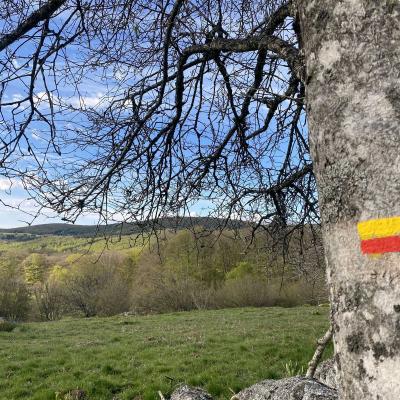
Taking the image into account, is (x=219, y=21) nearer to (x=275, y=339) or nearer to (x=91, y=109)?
(x=91, y=109)

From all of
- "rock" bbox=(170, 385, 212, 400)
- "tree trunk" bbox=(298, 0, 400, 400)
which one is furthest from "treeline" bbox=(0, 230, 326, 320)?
"tree trunk" bbox=(298, 0, 400, 400)

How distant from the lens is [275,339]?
13602 mm

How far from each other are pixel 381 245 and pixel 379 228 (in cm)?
3

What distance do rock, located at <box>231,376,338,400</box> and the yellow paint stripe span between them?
4.18ft

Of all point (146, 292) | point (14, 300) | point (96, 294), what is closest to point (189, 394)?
point (146, 292)

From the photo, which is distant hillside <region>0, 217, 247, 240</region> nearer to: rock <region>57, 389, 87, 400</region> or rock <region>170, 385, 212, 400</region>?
rock <region>170, 385, 212, 400</region>

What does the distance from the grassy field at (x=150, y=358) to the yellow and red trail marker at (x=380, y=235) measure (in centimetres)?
620

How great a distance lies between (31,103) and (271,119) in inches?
93.9

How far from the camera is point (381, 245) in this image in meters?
0.89

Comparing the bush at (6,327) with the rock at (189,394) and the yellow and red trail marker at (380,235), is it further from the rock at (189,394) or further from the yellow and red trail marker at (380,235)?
the yellow and red trail marker at (380,235)

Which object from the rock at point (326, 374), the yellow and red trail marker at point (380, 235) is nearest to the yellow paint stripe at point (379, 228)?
the yellow and red trail marker at point (380, 235)

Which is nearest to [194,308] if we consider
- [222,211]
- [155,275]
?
[155,275]

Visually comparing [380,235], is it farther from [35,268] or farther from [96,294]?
[35,268]

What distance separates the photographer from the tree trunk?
0.87 m
